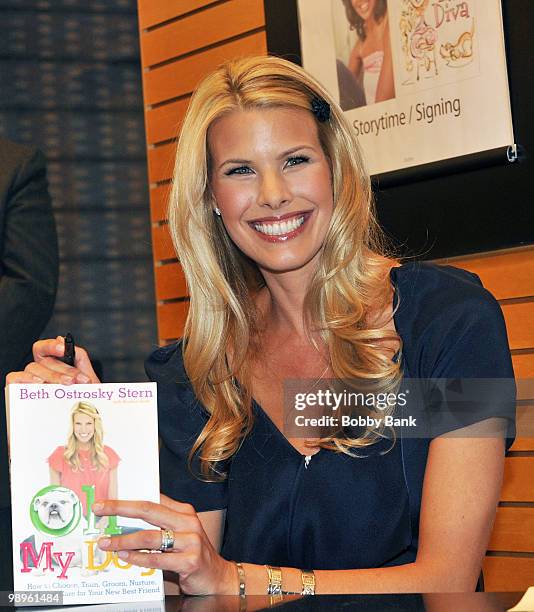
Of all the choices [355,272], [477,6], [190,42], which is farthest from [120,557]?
[190,42]

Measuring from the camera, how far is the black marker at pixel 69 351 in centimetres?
163

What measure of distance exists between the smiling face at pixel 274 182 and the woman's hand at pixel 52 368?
498mm

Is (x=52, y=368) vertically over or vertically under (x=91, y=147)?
under

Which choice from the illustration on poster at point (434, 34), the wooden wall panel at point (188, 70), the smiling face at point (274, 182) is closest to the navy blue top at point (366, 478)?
the smiling face at point (274, 182)

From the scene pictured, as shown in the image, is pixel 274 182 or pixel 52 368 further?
pixel 274 182

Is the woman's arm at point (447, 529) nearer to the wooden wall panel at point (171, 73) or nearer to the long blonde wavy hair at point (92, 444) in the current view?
the long blonde wavy hair at point (92, 444)

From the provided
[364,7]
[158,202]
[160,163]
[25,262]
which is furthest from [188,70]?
[25,262]

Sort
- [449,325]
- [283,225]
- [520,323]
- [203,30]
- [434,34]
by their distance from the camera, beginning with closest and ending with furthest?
1. [449,325]
2. [283,225]
3. [520,323]
4. [434,34]
5. [203,30]

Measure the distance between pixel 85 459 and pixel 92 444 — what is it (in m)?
0.02

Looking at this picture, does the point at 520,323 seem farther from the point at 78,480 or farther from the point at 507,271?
the point at 78,480

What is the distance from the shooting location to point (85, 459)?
134 cm

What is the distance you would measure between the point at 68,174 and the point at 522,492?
2815 mm

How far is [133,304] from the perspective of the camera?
16.1 ft

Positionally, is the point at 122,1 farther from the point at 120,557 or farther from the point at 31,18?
the point at 120,557
